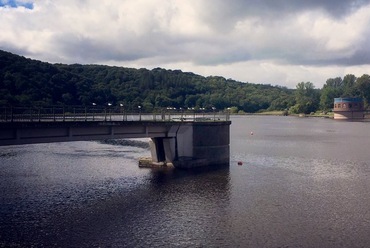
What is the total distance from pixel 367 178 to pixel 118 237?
34297 millimetres

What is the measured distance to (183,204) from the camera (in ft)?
119

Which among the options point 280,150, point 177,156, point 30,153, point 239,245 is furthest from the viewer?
point 280,150

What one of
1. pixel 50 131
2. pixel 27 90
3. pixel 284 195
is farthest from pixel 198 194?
pixel 27 90

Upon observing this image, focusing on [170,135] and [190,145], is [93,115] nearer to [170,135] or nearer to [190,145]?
[170,135]

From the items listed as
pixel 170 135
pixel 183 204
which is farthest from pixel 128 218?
pixel 170 135

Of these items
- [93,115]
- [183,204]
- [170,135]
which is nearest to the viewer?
[183,204]

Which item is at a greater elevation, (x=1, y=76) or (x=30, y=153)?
(x=1, y=76)

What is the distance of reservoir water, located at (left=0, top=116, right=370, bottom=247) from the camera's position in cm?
2777

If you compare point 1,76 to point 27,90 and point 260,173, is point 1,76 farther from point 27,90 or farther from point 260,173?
point 260,173

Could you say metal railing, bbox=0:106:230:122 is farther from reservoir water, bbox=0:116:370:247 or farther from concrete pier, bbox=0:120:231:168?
reservoir water, bbox=0:116:370:247

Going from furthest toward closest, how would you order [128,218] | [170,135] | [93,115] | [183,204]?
[170,135] → [93,115] → [183,204] → [128,218]

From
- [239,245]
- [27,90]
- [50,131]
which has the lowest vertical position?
[239,245]

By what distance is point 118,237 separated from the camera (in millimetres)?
27781

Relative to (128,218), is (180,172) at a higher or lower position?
higher
